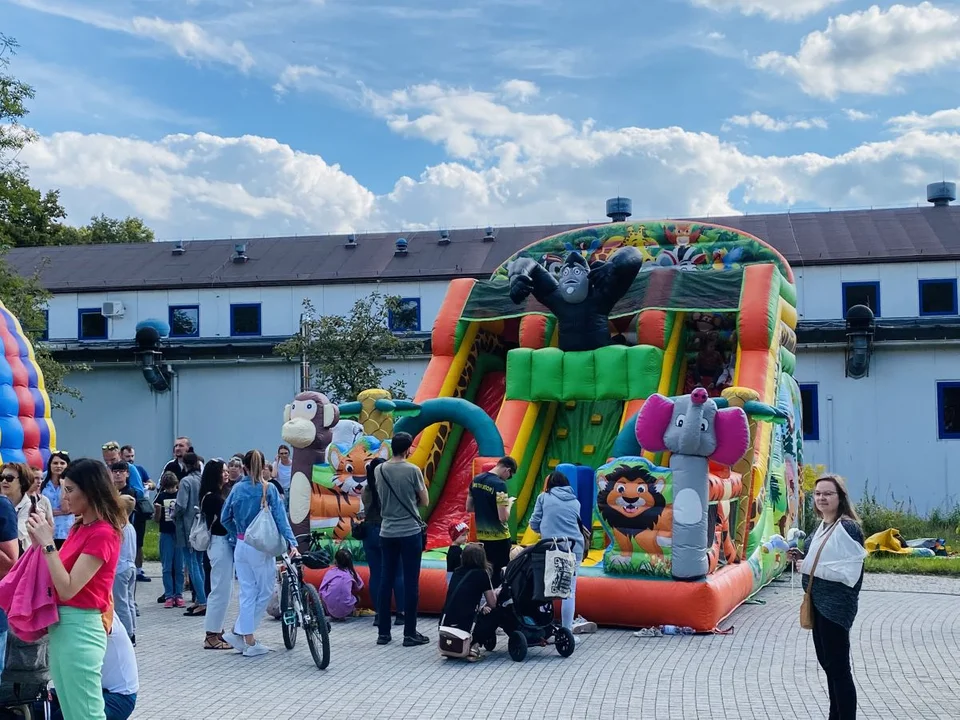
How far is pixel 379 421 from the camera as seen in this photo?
11.9 metres

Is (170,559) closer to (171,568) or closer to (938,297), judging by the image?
(171,568)

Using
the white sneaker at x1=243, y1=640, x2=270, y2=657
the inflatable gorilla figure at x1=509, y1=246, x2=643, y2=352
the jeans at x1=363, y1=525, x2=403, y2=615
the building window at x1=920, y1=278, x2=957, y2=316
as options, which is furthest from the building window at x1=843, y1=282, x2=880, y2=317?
the white sneaker at x1=243, y1=640, x2=270, y2=657

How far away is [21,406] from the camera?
12.1 m

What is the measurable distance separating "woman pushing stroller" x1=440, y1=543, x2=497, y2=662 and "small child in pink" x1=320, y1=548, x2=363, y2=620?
1.96m

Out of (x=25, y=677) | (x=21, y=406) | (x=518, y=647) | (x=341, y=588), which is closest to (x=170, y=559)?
(x=341, y=588)

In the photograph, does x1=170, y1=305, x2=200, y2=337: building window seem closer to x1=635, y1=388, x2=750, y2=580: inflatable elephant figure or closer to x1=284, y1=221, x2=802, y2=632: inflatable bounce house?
x1=284, y1=221, x2=802, y2=632: inflatable bounce house

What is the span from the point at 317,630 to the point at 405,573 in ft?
4.22

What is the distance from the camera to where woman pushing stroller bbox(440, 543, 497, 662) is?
841 centimetres

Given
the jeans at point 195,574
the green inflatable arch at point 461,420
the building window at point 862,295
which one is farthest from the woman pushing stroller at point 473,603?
the building window at point 862,295

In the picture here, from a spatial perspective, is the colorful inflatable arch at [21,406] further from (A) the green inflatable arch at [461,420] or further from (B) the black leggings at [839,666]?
(B) the black leggings at [839,666]

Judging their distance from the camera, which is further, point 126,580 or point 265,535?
point 265,535

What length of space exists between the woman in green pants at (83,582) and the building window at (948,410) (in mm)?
18840

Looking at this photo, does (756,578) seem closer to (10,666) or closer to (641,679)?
(641,679)

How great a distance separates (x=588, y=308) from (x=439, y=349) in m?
2.01
